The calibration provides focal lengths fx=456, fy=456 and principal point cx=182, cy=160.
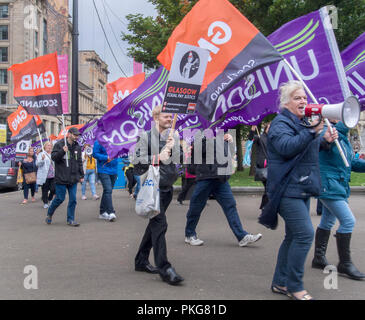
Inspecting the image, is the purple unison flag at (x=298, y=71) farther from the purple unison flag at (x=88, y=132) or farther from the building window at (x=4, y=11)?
the building window at (x=4, y=11)

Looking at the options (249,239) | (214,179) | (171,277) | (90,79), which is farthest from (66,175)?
(90,79)

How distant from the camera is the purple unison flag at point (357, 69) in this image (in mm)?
6762

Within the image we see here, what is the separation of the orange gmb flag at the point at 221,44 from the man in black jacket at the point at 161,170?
1065 millimetres

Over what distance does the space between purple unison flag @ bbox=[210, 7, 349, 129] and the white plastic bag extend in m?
2.13

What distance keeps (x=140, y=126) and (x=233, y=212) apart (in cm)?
288

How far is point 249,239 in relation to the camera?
6184 millimetres

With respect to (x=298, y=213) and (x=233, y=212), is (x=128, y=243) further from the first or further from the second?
(x=298, y=213)

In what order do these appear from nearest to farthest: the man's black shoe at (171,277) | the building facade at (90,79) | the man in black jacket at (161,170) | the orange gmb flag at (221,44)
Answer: the man's black shoe at (171,277) < the man in black jacket at (161,170) < the orange gmb flag at (221,44) < the building facade at (90,79)

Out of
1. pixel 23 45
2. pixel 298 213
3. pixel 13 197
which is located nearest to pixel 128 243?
pixel 298 213

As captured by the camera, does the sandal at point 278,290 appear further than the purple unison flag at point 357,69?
No

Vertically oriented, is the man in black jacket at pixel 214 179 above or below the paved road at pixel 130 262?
above

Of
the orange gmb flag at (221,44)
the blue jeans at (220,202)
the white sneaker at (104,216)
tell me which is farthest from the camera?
the white sneaker at (104,216)

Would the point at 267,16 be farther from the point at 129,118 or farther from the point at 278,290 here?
the point at 278,290

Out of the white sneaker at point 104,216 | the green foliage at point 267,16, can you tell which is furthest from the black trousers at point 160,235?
the green foliage at point 267,16
